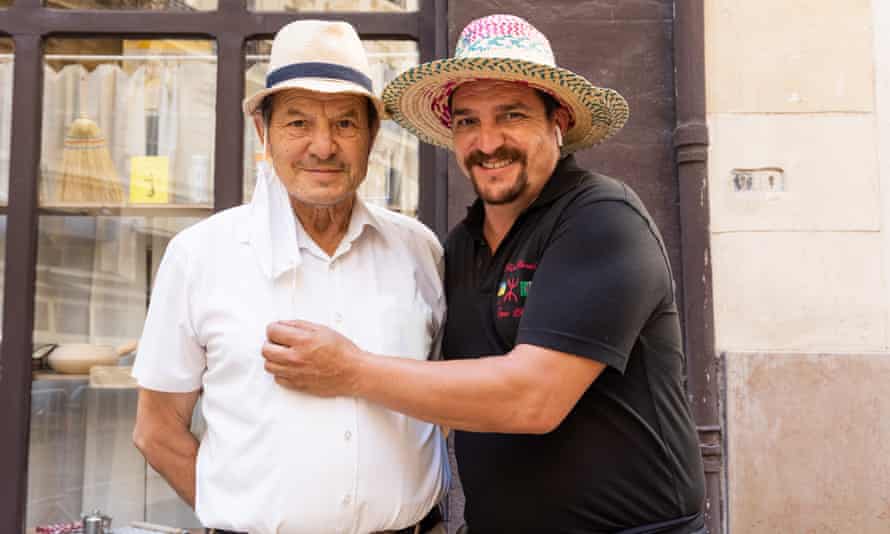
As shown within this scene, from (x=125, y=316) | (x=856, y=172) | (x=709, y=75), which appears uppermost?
(x=709, y=75)

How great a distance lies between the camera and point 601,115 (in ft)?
8.21

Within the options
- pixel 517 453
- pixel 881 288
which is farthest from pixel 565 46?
pixel 517 453

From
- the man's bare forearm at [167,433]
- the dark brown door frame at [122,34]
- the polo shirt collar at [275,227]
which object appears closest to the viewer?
the polo shirt collar at [275,227]

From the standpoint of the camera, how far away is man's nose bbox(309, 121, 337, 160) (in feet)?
7.42

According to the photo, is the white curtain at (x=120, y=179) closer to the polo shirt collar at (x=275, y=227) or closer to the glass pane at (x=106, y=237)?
the glass pane at (x=106, y=237)

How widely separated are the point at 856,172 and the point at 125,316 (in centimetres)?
354

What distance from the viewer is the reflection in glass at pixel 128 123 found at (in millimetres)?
4133

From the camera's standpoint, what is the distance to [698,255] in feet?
11.9

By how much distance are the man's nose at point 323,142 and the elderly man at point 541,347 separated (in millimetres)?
319

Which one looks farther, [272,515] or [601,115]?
[601,115]

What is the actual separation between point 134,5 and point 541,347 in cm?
319

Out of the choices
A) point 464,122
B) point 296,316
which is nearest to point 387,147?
point 464,122

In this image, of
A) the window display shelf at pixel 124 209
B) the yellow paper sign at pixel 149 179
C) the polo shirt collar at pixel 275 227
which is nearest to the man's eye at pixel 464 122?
the polo shirt collar at pixel 275 227

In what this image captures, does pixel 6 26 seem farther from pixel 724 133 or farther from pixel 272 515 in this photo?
pixel 724 133
